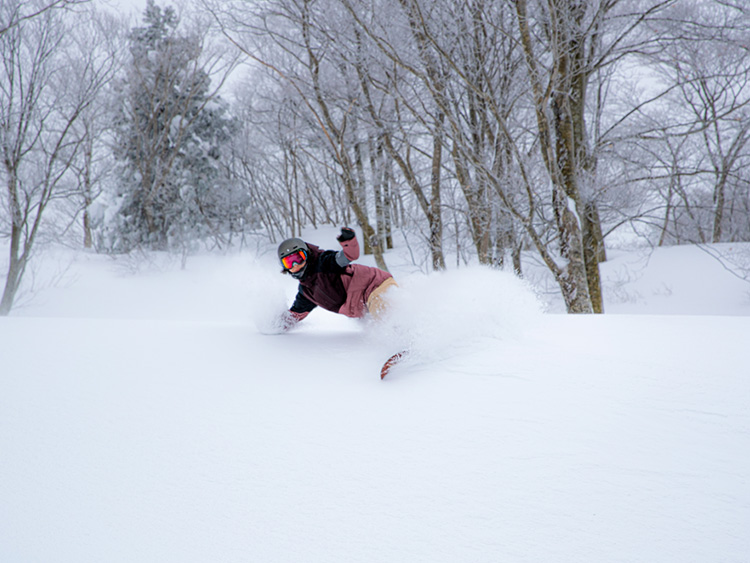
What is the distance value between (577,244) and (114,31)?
10.2 metres

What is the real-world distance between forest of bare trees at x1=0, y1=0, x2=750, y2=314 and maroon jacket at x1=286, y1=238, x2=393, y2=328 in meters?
2.20

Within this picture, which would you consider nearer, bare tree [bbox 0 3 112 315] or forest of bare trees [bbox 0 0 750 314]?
forest of bare trees [bbox 0 0 750 314]

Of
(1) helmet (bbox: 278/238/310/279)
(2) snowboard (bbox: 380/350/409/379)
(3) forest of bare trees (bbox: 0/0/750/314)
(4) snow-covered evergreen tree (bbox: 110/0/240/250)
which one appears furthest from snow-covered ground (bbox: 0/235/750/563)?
(4) snow-covered evergreen tree (bbox: 110/0/240/250)

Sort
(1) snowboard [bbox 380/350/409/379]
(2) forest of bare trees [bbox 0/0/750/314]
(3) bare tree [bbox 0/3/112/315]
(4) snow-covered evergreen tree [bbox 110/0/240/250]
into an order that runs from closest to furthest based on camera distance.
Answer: (1) snowboard [bbox 380/350/409/379] < (2) forest of bare trees [bbox 0/0/750/314] < (3) bare tree [bbox 0/3/112/315] < (4) snow-covered evergreen tree [bbox 110/0/240/250]

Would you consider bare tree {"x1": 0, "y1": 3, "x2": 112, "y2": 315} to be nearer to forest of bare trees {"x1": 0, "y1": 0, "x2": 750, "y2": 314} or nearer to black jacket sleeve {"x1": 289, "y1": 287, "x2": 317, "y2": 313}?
forest of bare trees {"x1": 0, "y1": 0, "x2": 750, "y2": 314}

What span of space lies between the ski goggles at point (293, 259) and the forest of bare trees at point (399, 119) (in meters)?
2.26

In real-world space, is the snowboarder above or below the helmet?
below

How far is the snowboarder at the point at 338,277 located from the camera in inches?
109

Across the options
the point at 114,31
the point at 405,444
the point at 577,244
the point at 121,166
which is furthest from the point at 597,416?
the point at 121,166

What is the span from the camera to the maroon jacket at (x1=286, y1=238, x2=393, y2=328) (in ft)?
9.32

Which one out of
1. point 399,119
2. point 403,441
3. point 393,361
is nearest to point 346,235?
point 393,361

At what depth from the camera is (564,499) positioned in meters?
1.10

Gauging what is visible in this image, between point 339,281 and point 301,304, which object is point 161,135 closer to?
point 301,304

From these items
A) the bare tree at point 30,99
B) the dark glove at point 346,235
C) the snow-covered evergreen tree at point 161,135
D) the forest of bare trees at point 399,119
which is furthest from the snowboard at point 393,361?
the snow-covered evergreen tree at point 161,135
